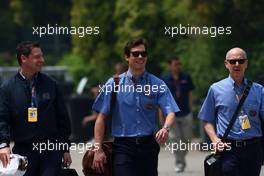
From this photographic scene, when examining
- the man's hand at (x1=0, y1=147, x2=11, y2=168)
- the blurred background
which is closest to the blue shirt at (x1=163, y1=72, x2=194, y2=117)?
the blurred background

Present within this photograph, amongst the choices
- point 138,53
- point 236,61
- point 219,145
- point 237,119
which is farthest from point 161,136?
point 236,61

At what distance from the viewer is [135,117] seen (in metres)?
9.49

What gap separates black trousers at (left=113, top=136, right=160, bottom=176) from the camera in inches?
368

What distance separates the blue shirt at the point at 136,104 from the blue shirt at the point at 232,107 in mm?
377

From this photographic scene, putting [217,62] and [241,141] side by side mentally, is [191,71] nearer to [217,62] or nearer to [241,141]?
[217,62]

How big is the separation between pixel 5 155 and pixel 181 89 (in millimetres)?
7334

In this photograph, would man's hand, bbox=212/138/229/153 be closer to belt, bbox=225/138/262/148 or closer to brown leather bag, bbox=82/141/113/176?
belt, bbox=225/138/262/148

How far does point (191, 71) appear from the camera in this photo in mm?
21703

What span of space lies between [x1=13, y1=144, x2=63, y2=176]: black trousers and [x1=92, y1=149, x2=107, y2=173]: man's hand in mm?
355

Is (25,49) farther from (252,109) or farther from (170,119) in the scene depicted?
(252,109)

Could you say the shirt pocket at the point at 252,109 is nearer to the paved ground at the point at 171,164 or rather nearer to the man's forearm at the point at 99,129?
the man's forearm at the point at 99,129

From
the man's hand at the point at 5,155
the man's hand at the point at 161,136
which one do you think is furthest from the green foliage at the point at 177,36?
the man's hand at the point at 5,155

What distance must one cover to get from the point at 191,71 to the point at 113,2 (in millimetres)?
6050

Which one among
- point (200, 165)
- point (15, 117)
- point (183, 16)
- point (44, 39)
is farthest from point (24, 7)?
point (15, 117)
